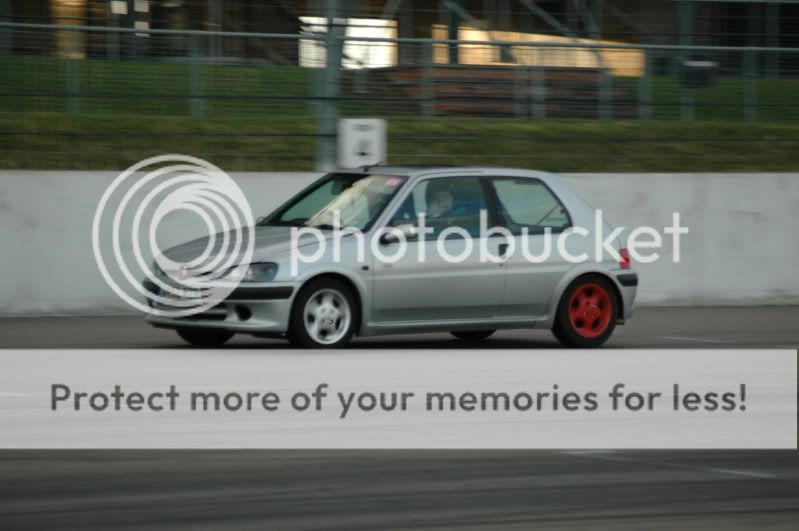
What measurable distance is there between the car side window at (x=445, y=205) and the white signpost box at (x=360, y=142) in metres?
4.27

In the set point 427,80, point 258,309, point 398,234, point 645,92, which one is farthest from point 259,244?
point 645,92

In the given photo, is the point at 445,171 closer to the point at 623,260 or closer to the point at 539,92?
the point at 623,260

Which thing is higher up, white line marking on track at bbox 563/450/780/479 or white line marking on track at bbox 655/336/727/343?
white line marking on track at bbox 563/450/780/479

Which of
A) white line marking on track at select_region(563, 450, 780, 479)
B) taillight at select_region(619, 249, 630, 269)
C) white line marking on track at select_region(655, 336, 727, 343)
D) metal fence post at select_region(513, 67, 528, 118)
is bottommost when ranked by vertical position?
white line marking on track at select_region(655, 336, 727, 343)

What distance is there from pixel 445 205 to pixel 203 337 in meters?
2.31

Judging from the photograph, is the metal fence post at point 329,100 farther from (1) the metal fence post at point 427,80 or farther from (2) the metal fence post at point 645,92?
(2) the metal fence post at point 645,92

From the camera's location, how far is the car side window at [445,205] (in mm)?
12781

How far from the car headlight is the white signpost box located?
5375mm

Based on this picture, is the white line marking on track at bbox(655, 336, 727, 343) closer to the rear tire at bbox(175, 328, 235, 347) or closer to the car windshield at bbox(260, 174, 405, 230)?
the car windshield at bbox(260, 174, 405, 230)

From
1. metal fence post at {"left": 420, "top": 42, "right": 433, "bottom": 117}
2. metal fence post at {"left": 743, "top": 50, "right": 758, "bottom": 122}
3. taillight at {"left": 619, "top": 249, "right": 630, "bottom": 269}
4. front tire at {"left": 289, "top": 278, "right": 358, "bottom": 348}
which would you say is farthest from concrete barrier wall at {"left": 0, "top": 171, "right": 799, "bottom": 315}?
front tire at {"left": 289, "top": 278, "right": 358, "bottom": 348}

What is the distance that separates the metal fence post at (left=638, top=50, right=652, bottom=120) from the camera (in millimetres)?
19141

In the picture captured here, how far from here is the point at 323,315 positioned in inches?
481

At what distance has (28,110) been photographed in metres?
16.2

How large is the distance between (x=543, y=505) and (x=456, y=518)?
1.63ft
